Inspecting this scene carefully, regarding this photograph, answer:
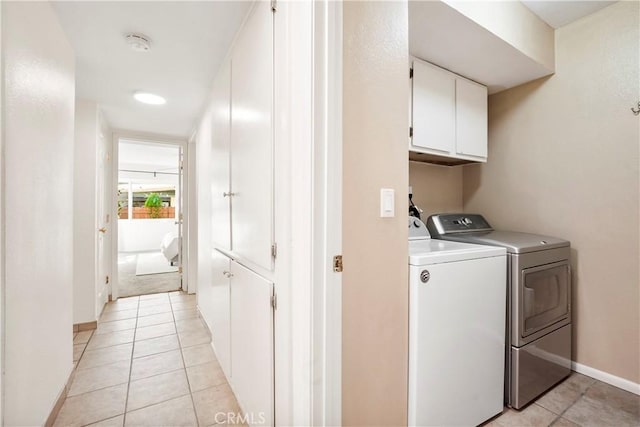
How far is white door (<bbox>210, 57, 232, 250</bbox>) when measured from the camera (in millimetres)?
1828

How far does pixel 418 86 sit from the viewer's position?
1923 millimetres

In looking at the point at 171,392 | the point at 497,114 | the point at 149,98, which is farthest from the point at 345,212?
the point at 149,98

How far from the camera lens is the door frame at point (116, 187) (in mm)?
3590

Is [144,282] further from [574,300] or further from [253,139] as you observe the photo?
[574,300]

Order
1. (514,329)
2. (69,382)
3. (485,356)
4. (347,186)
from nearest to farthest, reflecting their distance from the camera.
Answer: (347,186) → (485,356) → (514,329) → (69,382)

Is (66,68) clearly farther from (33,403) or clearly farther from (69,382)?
(69,382)

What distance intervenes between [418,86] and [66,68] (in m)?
2.13

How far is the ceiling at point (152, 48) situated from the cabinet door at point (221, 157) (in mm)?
184

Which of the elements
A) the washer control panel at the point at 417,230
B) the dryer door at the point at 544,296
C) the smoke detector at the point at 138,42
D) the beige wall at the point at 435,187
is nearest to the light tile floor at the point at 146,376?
the washer control panel at the point at 417,230

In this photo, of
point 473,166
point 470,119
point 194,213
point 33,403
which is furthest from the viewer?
point 194,213

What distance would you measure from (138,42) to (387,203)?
1.82 metres

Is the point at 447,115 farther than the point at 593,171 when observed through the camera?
Yes

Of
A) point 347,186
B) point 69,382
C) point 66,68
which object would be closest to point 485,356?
point 347,186

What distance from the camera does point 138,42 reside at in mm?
1737
